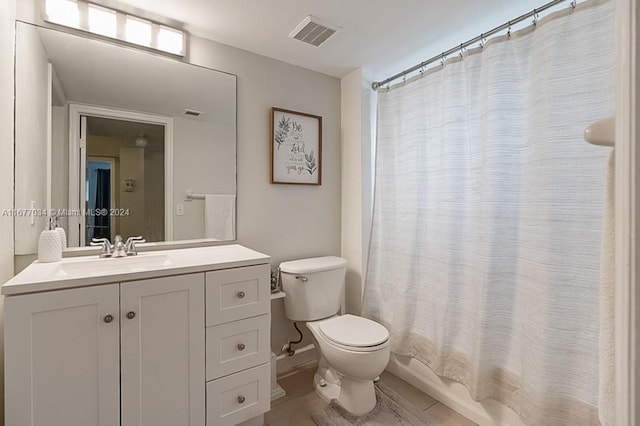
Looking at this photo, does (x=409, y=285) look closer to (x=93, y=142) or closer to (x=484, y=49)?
(x=484, y=49)

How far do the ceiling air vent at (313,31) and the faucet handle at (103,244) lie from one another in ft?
5.10

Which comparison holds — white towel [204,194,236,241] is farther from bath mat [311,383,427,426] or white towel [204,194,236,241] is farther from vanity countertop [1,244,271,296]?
bath mat [311,383,427,426]

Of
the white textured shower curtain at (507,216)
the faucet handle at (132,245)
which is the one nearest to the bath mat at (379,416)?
the white textured shower curtain at (507,216)

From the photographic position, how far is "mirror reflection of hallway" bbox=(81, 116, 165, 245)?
Result: 5.19 ft

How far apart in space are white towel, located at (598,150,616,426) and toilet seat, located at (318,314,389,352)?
3.95 ft

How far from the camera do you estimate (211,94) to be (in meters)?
1.92

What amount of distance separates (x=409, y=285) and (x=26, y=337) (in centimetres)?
185

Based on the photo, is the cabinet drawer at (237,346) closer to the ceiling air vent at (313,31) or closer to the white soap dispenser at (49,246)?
the white soap dispenser at (49,246)

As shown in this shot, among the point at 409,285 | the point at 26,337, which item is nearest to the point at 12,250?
the point at 26,337

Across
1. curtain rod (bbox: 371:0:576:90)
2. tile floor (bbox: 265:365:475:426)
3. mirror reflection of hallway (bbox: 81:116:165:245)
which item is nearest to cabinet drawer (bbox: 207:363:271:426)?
tile floor (bbox: 265:365:475:426)

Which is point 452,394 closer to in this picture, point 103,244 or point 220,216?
point 220,216

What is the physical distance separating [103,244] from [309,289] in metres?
1.18

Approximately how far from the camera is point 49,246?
1408 mm

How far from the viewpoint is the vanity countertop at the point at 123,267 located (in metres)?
1.11
